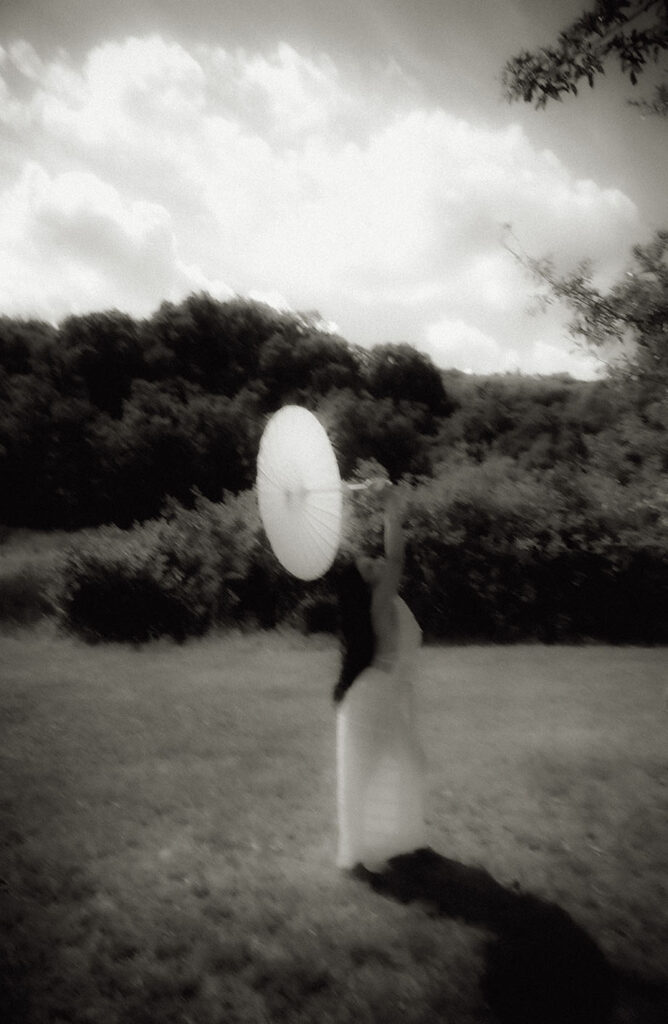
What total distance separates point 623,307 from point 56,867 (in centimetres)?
918

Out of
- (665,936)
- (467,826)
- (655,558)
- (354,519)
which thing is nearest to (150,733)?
(467,826)

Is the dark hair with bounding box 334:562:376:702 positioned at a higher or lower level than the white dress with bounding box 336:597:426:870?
higher

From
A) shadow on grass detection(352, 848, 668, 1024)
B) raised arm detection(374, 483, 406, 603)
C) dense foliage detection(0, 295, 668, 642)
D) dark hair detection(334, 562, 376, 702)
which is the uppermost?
dense foliage detection(0, 295, 668, 642)

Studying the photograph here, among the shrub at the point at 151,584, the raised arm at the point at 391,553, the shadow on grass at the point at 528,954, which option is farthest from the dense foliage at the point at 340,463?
the shadow on grass at the point at 528,954

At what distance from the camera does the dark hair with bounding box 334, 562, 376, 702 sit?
3.91 metres

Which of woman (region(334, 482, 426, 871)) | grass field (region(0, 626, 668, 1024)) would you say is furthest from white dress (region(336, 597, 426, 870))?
grass field (region(0, 626, 668, 1024))

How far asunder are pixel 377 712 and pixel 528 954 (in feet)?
4.75

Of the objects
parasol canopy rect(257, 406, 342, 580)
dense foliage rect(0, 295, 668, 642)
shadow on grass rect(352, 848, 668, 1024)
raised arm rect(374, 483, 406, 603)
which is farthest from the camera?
dense foliage rect(0, 295, 668, 642)

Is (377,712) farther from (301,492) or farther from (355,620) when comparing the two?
(301,492)

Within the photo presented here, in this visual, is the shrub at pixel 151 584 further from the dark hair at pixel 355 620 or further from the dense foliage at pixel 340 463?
the dark hair at pixel 355 620

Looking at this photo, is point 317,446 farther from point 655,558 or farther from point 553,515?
point 655,558

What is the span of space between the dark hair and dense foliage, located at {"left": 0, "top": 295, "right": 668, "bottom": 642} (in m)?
6.38

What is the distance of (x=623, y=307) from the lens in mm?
8836

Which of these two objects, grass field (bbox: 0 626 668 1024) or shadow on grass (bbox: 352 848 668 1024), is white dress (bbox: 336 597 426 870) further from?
grass field (bbox: 0 626 668 1024)
